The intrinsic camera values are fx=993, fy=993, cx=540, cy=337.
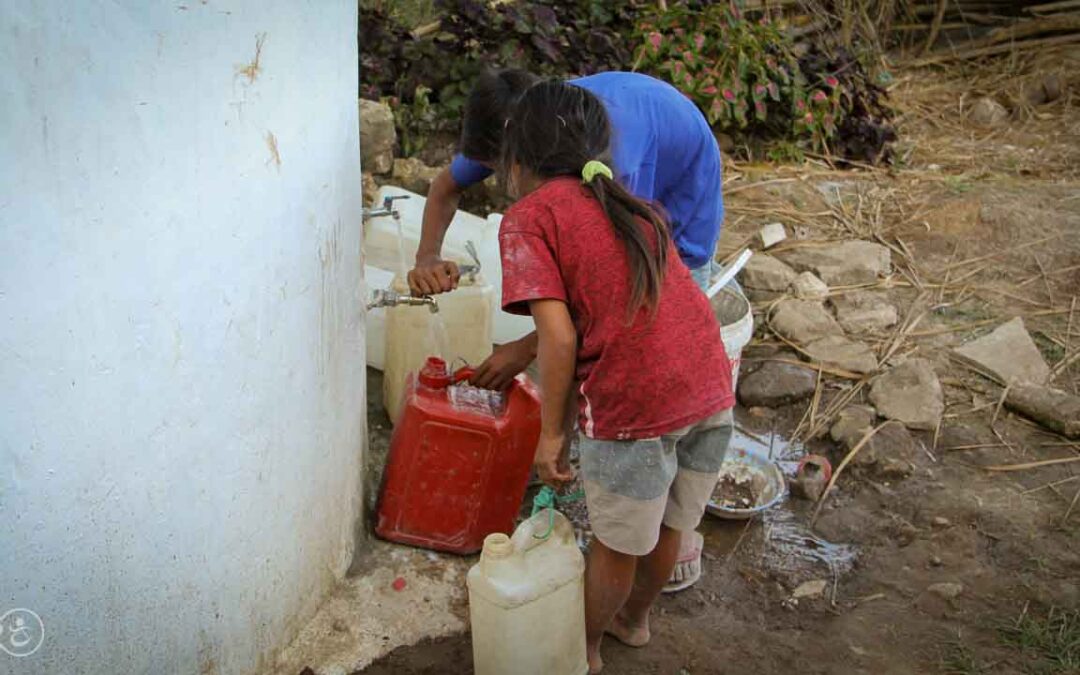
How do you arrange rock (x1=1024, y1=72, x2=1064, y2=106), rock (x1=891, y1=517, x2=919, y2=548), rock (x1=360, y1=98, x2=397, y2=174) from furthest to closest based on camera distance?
rock (x1=1024, y1=72, x2=1064, y2=106) → rock (x1=360, y1=98, x2=397, y2=174) → rock (x1=891, y1=517, x2=919, y2=548)

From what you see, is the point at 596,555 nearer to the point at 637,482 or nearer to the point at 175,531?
the point at 637,482

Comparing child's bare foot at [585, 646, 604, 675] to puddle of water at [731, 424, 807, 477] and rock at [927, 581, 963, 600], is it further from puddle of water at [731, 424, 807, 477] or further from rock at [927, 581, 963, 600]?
puddle of water at [731, 424, 807, 477]

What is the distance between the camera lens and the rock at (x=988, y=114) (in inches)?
266

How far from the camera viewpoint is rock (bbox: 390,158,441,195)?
4.44 metres

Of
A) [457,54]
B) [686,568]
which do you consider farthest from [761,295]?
[457,54]

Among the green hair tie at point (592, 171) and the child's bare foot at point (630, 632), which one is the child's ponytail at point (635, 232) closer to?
the green hair tie at point (592, 171)

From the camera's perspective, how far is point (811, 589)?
2.97m

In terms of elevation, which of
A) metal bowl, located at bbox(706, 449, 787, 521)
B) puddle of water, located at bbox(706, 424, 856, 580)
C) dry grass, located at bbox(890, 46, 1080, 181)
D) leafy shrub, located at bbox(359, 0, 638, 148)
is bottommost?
puddle of water, located at bbox(706, 424, 856, 580)

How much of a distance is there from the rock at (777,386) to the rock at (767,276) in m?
0.52

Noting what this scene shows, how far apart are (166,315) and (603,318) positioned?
33.7 inches

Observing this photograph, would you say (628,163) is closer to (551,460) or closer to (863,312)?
(551,460)

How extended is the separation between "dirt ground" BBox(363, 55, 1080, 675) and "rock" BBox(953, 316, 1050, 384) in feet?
0.24

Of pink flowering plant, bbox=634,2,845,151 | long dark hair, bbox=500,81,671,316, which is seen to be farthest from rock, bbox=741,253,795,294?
long dark hair, bbox=500,81,671,316

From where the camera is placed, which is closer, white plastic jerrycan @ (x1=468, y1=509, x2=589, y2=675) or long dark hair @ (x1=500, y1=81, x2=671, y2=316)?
long dark hair @ (x1=500, y1=81, x2=671, y2=316)
